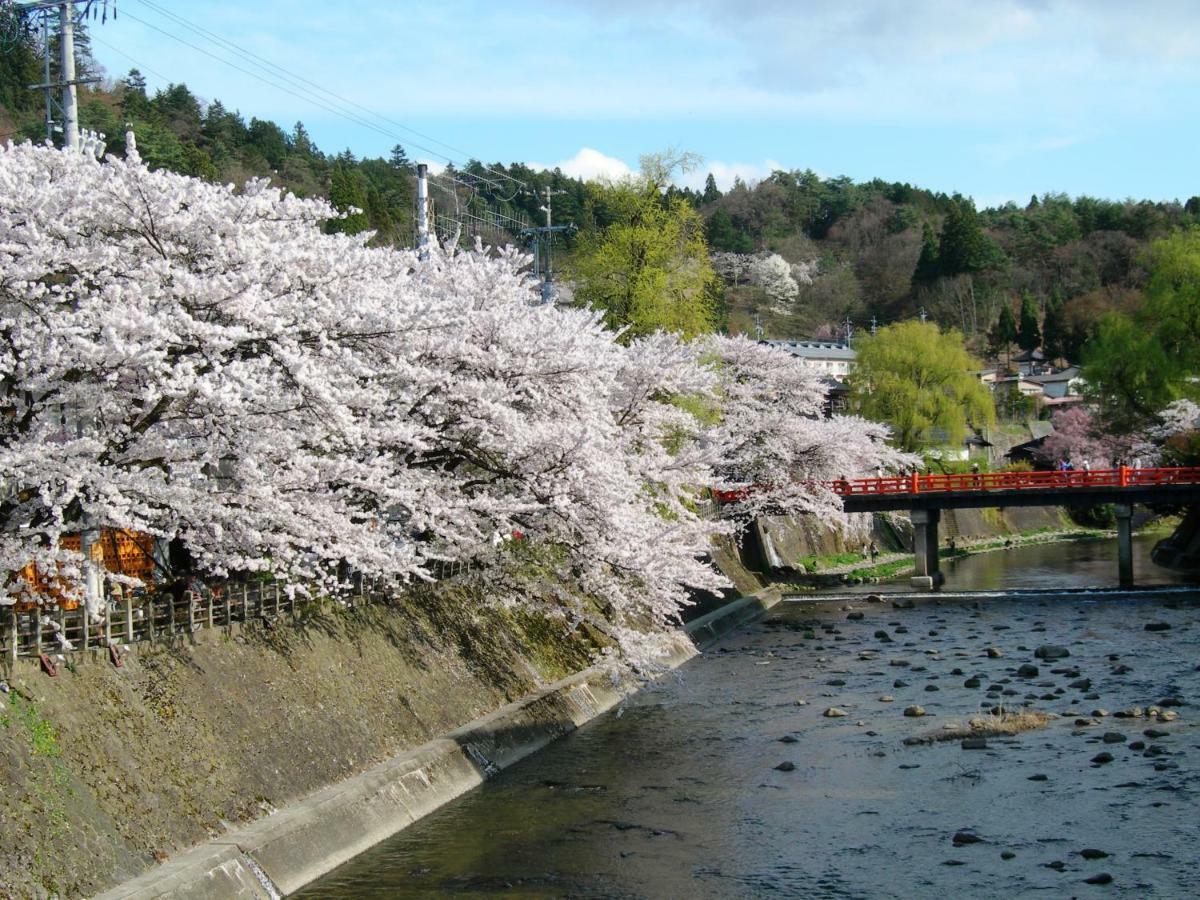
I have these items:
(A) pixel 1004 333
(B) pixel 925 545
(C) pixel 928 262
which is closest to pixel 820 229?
(C) pixel 928 262

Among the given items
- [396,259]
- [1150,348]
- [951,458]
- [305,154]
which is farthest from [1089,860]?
[305,154]

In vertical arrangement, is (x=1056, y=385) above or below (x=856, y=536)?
above

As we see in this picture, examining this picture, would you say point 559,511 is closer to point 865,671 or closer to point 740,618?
point 865,671

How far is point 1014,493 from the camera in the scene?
155 feet

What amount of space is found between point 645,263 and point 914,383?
30.9 metres

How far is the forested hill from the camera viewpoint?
79.2m

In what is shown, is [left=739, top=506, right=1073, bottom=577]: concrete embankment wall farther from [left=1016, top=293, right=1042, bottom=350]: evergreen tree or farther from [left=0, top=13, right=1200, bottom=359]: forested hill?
[left=1016, top=293, right=1042, bottom=350]: evergreen tree

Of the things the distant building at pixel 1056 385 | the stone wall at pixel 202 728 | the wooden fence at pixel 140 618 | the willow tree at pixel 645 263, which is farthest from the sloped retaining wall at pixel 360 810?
the distant building at pixel 1056 385

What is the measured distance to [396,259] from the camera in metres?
20.6

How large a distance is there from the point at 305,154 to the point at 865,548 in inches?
2585

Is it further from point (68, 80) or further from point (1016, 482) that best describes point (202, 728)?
point (1016, 482)

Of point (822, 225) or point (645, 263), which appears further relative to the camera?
point (822, 225)

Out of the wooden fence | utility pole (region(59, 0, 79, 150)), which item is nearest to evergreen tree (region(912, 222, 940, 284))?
the wooden fence

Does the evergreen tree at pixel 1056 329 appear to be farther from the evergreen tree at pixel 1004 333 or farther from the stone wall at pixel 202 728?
the stone wall at pixel 202 728
